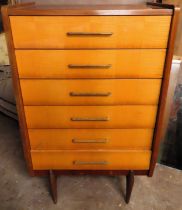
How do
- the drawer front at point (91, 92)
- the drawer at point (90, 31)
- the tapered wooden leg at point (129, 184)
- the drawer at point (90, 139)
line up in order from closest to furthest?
1. the drawer at point (90, 31)
2. the drawer front at point (91, 92)
3. the drawer at point (90, 139)
4. the tapered wooden leg at point (129, 184)

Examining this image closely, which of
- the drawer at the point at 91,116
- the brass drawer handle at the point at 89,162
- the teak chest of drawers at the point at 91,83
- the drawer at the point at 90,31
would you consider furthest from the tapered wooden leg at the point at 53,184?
the drawer at the point at 90,31

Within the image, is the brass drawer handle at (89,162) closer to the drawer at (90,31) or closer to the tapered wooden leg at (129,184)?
the tapered wooden leg at (129,184)

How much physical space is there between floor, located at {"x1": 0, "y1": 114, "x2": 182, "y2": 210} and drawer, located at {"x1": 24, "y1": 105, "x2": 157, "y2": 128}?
46cm

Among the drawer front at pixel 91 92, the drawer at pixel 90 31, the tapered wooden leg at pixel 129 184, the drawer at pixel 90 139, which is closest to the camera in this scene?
the drawer at pixel 90 31

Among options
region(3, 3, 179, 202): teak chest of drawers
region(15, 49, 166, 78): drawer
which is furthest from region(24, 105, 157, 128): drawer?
region(15, 49, 166, 78): drawer

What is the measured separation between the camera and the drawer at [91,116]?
96cm

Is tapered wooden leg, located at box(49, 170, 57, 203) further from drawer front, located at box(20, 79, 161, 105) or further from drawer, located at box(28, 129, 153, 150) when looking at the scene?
drawer front, located at box(20, 79, 161, 105)

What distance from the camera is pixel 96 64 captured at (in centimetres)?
86

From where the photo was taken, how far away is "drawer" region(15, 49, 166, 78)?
0.84m

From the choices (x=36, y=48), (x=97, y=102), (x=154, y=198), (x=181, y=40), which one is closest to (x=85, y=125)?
(x=97, y=102)

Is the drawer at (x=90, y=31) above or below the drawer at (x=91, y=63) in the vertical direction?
above

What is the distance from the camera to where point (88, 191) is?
1.26 metres

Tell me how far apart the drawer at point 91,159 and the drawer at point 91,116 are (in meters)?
0.15

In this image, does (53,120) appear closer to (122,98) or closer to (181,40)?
(122,98)
